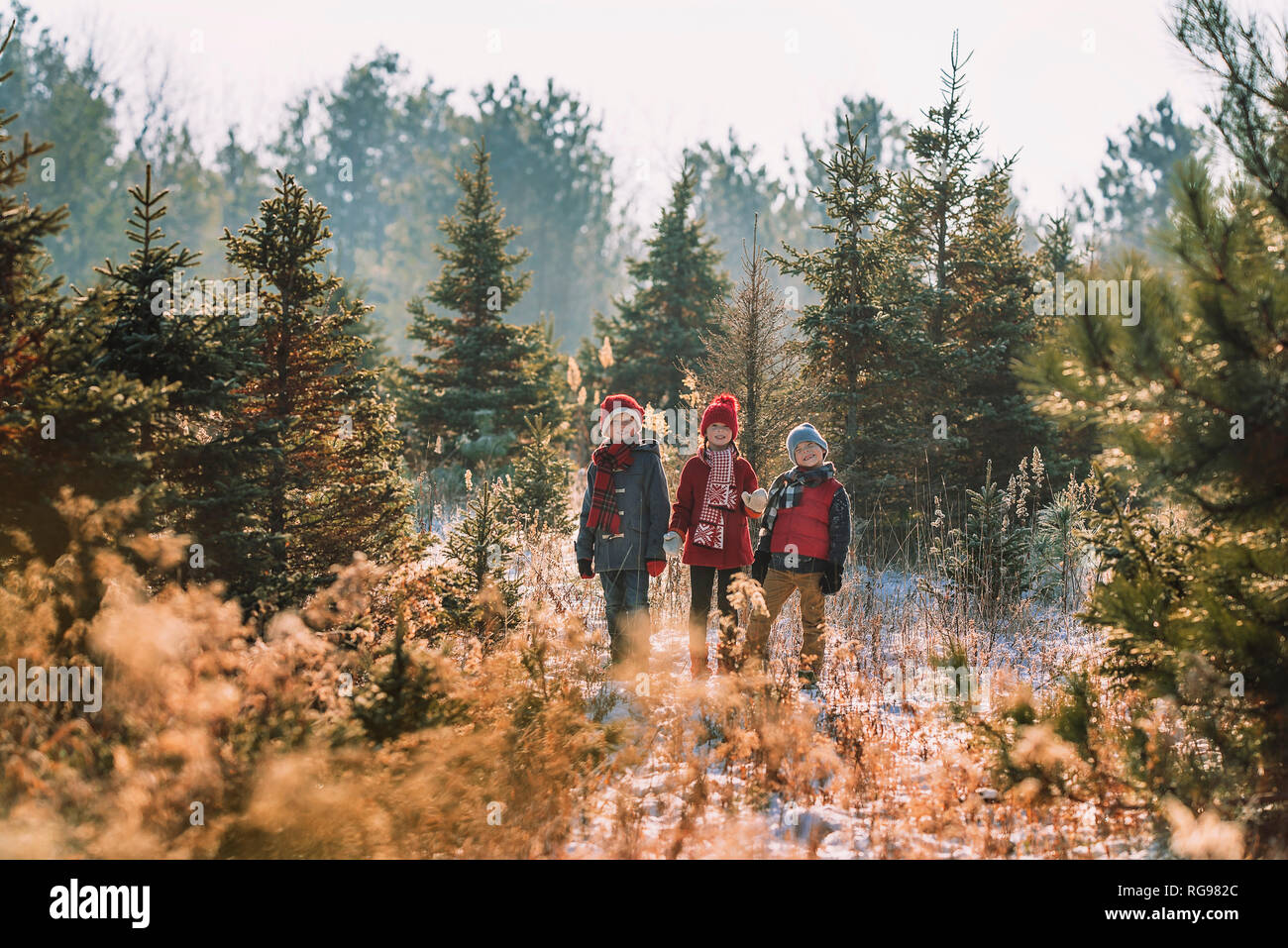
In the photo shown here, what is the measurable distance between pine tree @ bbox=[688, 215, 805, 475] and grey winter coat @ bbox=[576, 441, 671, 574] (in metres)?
2.60

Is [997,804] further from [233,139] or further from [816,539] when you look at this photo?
[233,139]

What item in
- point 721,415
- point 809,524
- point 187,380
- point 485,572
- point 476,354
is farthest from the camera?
point 476,354

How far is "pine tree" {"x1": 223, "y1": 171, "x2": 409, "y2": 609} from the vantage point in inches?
220

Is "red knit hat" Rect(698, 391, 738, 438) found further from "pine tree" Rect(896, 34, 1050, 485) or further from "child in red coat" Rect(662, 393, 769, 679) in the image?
"pine tree" Rect(896, 34, 1050, 485)

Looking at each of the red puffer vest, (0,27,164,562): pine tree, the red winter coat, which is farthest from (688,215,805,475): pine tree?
(0,27,164,562): pine tree

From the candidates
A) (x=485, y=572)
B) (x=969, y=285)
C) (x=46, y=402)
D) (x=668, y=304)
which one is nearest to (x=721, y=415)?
(x=485, y=572)

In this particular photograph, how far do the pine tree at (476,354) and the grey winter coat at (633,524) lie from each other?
7466mm

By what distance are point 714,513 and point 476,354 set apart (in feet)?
27.5

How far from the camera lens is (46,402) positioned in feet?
13.4

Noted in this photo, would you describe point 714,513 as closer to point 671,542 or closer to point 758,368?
point 671,542

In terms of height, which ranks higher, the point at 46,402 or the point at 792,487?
the point at 46,402

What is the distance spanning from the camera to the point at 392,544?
6.17 m

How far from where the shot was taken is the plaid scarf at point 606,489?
233 inches

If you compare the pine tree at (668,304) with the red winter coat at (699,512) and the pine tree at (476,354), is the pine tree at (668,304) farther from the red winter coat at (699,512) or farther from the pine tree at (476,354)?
the red winter coat at (699,512)
